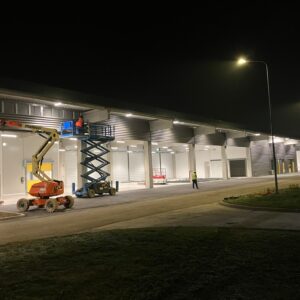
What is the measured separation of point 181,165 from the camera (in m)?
60.9

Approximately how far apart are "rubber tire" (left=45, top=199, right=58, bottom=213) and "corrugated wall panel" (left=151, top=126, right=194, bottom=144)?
18.6 m

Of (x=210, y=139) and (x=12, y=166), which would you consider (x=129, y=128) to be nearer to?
(x=12, y=166)

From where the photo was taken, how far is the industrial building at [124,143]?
2345 cm

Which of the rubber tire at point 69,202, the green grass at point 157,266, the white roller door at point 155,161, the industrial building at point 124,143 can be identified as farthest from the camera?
the white roller door at point 155,161

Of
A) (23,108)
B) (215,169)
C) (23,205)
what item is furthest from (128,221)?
(215,169)

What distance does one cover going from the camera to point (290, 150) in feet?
229

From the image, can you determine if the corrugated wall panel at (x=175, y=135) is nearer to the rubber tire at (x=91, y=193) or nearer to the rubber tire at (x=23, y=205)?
the rubber tire at (x=91, y=193)

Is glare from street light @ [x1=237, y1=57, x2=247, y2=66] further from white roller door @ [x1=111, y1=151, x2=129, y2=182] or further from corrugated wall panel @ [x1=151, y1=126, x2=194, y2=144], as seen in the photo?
white roller door @ [x1=111, y1=151, x2=129, y2=182]

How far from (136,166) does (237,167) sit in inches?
643

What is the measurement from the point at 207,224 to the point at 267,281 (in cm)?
621

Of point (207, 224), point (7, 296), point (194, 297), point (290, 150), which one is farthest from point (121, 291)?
point (290, 150)

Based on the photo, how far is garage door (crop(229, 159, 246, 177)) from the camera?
5386 cm

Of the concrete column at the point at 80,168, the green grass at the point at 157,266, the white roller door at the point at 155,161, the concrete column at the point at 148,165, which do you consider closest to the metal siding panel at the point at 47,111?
the concrete column at the point at 80,168

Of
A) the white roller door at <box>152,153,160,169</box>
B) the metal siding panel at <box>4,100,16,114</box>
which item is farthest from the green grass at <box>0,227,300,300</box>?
the white roller door at <box>152,153,160,169</box>
